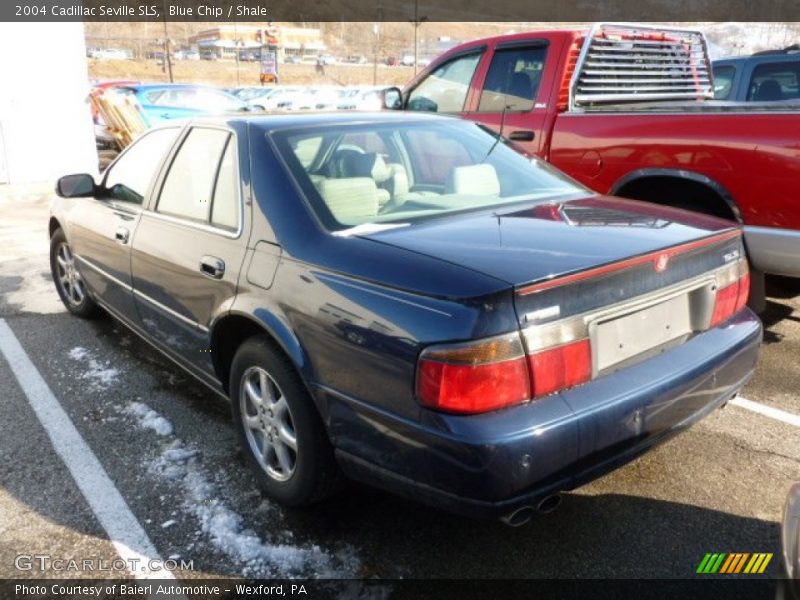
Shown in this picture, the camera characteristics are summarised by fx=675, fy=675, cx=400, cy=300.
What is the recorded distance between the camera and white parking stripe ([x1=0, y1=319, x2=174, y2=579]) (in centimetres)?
257

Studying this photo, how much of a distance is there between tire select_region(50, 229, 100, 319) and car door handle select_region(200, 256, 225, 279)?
87.7 inches

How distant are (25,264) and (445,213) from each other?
5977 mm

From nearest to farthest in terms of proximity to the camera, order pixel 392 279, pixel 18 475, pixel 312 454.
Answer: pixel 392 279
pixel 312 454
pixel 18 475

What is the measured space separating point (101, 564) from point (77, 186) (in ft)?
8.46

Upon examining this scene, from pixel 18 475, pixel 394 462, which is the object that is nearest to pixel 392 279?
pixel 394 462

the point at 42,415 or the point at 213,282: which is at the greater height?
the point at 213,282

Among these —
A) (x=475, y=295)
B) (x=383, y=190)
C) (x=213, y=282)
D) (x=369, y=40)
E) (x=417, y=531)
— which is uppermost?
(x=369, y=40)

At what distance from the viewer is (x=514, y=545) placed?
2576 mm

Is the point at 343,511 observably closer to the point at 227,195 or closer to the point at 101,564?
the point at 101,564

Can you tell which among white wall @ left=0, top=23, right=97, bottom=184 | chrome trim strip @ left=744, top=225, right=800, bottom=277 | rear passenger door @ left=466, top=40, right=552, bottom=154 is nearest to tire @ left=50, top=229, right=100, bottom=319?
rear passenger door @ left=466, top=40, right=552, bottom=154

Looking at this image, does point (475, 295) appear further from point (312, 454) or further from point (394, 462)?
point (312, 454)

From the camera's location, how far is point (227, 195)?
2986 millimetres

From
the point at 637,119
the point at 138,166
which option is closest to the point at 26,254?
the point at 138,166

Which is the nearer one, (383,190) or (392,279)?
(392,279)
